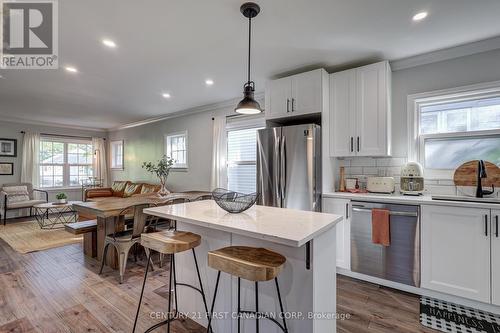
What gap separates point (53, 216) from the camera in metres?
6.16

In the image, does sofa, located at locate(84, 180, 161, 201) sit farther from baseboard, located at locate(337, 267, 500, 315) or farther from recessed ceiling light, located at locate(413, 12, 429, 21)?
recessed ceiling light, located at locate(413, 12, 429, 21)

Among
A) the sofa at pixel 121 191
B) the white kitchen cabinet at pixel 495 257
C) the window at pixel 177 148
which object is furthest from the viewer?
the sofa at pixel 121 191

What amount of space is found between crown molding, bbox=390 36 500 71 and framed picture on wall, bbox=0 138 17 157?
Result: 8524 millimetres

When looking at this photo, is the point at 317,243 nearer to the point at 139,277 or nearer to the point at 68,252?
the point at 139,277

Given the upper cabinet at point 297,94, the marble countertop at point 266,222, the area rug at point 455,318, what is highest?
the upper cabinet at point 297,94

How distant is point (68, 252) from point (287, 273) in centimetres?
376

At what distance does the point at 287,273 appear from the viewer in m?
1.48

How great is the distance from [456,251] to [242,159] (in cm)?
321

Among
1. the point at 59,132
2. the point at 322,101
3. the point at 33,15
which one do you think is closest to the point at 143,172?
the point at 59,132

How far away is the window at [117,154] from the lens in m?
7.45

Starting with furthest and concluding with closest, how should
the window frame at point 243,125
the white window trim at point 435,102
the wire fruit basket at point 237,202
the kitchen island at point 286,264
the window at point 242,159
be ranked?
the window at point 242,159
the window frame at point 243,125
the white window trim at point 435,102
the wire fruit basket at point 237,202
the kitchen island at point 286,264

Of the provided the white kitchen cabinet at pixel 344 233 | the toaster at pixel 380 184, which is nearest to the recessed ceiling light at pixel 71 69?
the white kitchen cabinet at pixel 344 233

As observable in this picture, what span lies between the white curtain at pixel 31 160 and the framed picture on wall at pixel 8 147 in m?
0.19

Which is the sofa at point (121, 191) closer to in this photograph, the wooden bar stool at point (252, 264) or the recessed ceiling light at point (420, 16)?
the wooden bar stool at point (252, 264)
